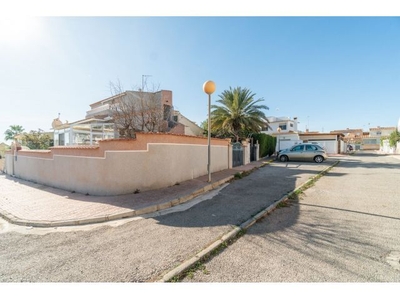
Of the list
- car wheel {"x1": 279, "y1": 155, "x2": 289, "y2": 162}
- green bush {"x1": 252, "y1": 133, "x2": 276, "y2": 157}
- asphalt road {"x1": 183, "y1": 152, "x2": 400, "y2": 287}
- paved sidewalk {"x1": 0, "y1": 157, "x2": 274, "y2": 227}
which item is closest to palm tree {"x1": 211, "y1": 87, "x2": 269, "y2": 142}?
green bush {"x1": 252, "y1": 133, "x2": 276, "y2": 157}

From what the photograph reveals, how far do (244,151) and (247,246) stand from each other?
11.6 metres

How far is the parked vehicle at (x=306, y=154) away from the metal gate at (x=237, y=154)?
6063 millimetres

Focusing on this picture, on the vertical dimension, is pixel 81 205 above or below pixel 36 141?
below

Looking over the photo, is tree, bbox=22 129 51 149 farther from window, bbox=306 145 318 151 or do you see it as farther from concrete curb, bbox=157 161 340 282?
window, bbox=306 145 318 151

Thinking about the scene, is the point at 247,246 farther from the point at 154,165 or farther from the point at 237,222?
the point at 154,165

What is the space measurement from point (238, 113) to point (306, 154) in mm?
7477

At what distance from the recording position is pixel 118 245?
3436 millimetres

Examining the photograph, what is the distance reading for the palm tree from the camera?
19.2 metres

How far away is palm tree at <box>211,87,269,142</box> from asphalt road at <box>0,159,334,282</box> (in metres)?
14.6

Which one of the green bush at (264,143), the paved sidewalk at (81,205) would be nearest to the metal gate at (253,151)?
the green bush at (264,143)

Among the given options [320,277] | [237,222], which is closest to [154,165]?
[237,222]

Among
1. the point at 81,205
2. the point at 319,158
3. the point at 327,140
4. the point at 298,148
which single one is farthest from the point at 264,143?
the point at 81,205

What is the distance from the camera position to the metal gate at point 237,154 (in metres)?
13.2

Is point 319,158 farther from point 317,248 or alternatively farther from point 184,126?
point 317,248
